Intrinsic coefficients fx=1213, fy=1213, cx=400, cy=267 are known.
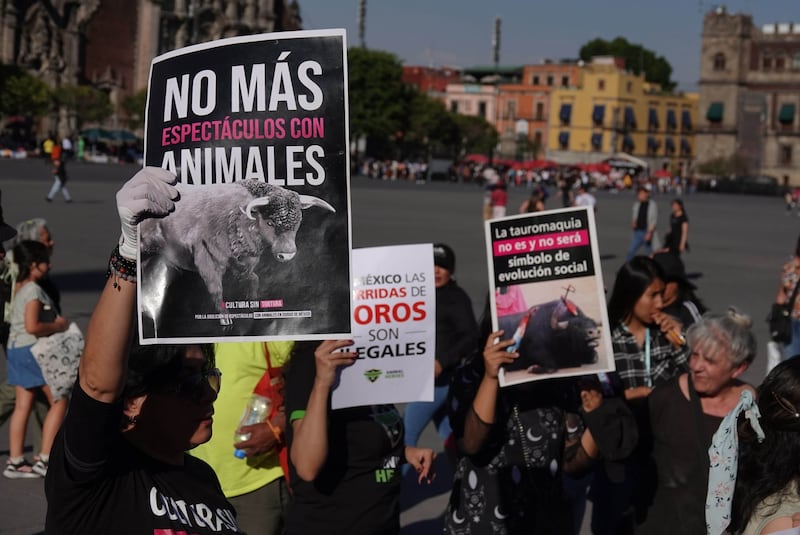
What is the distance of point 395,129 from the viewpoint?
279 feet

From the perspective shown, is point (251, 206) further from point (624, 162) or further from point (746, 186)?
point (624, 162)

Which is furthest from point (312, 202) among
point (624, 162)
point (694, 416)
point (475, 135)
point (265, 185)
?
point (475, 135)

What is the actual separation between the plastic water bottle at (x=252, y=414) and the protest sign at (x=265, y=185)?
1.97 meters

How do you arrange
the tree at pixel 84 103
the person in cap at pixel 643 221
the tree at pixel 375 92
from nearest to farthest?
the person in cap at pixel 643 221 < the tree at pixel 84 103 < the tree at pixel 375 92

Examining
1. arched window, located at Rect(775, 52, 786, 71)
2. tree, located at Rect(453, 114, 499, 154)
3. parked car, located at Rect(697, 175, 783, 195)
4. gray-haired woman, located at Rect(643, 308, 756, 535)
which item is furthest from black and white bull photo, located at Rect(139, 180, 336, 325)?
arched window, located at Rect(775, 52, 786, 71)

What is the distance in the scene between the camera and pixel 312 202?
8.86 ft

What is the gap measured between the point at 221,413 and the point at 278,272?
204 centimetres

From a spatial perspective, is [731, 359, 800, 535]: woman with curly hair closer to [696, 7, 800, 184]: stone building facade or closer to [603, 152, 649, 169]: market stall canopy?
[603, 152, 649, 169]: market stall canopy

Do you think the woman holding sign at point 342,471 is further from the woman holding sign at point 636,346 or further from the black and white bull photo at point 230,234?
the black and white bull photo at point 230,234

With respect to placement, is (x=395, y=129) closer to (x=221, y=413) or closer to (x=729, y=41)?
(x=729, y=41)

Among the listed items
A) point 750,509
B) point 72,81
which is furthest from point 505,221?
point 72,81

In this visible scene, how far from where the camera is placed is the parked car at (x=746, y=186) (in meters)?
83.4

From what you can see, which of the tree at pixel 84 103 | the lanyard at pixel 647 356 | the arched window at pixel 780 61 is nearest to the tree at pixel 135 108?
the tree at pixel 84 103

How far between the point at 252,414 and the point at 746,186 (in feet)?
276
